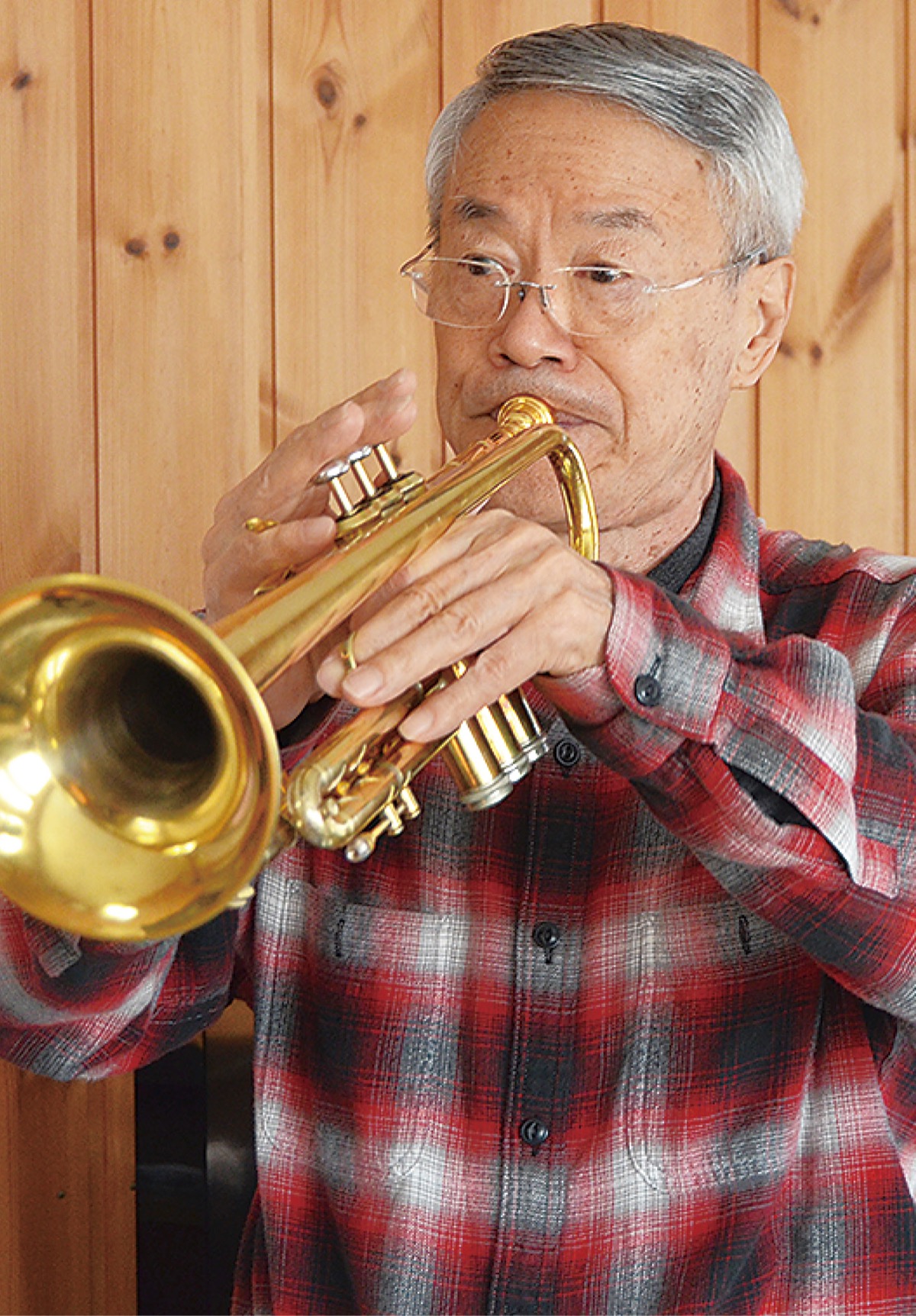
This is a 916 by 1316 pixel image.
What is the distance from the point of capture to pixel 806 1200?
3.79 feet

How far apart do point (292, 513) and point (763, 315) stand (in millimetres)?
567

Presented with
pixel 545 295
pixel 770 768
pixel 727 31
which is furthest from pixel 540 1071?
pixel 727 31

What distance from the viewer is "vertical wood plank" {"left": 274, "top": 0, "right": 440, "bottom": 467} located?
1633 mm

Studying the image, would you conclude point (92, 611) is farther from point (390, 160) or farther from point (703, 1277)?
point (390, 160)

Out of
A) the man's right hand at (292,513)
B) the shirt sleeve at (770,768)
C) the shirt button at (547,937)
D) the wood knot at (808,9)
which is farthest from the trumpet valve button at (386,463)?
the wood knot at (808,9)

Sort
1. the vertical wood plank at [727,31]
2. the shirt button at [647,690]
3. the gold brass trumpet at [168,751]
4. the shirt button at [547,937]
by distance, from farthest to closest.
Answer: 1. the vertical wood plank at [727,31]
2. the shirt button at [547,937]
3. the shirt button at [647,690]
4. the gold brass trumpet at [168,751]

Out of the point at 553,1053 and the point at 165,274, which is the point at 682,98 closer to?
the point at 165,274

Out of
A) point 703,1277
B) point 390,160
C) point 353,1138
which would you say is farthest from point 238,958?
point 390,160

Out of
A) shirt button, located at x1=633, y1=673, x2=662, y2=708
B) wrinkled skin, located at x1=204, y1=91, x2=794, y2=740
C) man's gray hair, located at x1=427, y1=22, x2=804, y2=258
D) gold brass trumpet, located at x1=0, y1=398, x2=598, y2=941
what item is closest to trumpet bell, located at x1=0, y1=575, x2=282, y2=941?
gold brass trumpet, located at x1=0, y1=398, x2=598, y2=941

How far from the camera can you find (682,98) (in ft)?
4.08

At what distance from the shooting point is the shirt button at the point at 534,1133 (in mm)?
1147

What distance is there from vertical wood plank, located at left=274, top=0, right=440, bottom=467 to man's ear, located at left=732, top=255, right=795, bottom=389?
0.42 m

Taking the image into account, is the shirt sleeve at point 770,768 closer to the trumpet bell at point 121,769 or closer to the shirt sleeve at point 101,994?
the trumpet bell at point 121,769

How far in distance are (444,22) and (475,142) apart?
49 centimetres
